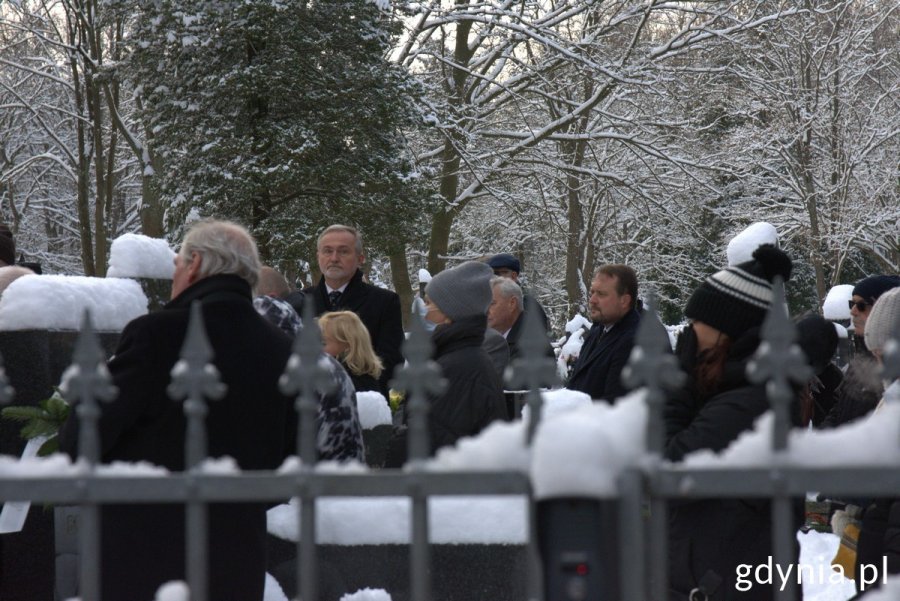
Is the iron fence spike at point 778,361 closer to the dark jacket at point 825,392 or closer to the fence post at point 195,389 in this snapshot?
the fence post at point 195,389

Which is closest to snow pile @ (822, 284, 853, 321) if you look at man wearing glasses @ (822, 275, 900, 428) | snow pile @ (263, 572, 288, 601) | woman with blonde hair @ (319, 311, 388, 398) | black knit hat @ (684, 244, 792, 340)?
man wearing glasses @ (822, 275, 900, 428)

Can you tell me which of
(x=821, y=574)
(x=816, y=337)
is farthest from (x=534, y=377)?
(x=821, y=574)

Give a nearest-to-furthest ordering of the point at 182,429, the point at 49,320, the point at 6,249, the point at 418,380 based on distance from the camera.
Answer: the point at 418,380
the point at 182,429
the point at 49,320
the point at 6,249

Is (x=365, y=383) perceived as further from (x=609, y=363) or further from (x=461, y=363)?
(x=461, y=363)

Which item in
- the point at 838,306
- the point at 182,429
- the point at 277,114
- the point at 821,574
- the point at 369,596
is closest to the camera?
the point at 182,429

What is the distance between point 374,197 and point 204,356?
44.2 ft

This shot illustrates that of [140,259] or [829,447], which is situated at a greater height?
[140,259]

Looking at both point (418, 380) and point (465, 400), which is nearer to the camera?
point (418, 380)

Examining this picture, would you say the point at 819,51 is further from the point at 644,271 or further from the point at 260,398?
the point at 260,398

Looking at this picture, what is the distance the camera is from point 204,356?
76.8 inches

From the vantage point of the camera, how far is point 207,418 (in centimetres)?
325

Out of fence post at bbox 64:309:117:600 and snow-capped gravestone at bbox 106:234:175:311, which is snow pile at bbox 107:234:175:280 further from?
fence post at bbox 64:309:117:600

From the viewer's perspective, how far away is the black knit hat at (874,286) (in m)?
6.09

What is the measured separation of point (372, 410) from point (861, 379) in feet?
8.20
